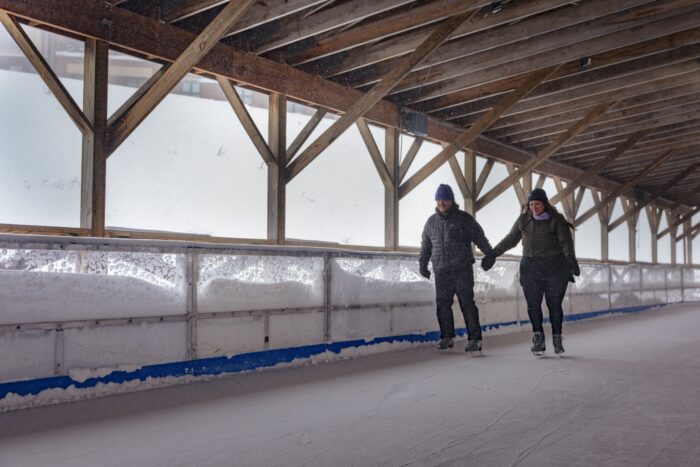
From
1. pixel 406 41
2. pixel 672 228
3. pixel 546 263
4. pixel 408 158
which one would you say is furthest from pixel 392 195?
pixel 672 228

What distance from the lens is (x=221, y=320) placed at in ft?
15.7

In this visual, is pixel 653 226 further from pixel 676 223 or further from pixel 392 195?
pixel 392 195

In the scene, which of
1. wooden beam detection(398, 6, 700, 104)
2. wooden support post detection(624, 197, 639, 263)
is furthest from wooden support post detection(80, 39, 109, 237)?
wooden support post detection(624, 197, 639, 263)

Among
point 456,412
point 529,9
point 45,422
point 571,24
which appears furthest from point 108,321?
point 571,24

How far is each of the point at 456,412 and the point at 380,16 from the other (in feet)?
14.5

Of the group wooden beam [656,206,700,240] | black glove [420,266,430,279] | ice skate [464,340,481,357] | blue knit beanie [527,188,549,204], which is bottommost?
ice skate [464,340,481,357]

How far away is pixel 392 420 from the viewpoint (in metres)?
3.31

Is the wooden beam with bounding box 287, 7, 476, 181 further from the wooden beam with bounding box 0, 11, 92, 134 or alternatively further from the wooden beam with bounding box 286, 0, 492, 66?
the wooden beam with bounding box 0, 11, 92, 134

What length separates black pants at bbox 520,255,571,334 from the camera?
5.81 meters

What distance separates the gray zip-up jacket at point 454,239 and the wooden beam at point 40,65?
3337mm

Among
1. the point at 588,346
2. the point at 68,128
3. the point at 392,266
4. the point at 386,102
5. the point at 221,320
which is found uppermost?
the point at 386,102

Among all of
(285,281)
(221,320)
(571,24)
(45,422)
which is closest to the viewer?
(45,422)

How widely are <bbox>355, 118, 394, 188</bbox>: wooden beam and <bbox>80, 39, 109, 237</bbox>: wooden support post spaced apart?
3.54 metres

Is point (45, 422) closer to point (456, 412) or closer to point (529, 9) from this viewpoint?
point (456, 412)
